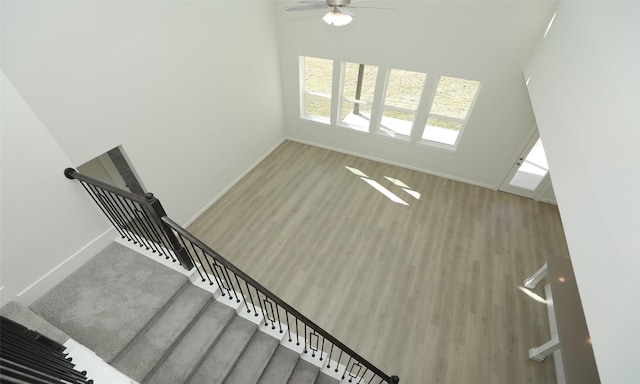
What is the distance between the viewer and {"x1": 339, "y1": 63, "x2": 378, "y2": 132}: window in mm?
6573

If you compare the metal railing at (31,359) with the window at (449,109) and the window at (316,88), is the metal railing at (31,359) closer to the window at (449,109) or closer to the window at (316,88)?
the window at (316,88)

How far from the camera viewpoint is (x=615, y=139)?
220 centimetres

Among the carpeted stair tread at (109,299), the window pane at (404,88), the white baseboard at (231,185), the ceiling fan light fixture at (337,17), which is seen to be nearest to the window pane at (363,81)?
the window pane at (404,88)

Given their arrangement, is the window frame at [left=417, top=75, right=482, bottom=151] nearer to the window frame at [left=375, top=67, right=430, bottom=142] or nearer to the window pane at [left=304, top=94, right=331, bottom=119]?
the window frame at [left=375, top=67, right=430, bottom=142]

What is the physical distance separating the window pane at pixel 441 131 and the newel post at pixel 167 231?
19.4 feet

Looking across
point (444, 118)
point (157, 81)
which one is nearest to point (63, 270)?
point (157, 81)

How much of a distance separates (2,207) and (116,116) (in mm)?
1886

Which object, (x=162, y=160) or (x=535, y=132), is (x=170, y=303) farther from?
(x=535, y=132)

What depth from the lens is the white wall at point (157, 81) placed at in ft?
9.57

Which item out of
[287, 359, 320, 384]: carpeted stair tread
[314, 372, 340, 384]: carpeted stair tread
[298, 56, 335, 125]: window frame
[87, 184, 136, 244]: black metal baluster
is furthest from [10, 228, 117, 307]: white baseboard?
[298, 56, 335, 125]: window frame

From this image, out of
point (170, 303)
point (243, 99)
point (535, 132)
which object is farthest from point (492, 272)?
point (243, 99)

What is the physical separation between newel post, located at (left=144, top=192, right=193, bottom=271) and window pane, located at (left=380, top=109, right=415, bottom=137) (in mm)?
5616

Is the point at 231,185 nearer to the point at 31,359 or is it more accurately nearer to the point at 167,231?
the point at 167,231

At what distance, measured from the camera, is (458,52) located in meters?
5.21
